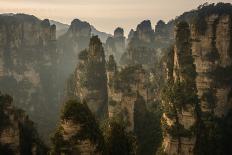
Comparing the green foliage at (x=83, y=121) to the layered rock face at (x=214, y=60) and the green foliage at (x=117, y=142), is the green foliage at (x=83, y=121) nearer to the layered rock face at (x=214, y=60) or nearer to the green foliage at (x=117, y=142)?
the green foliage at (x=117, y=142)

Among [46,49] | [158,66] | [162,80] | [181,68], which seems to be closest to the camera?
[181,68]

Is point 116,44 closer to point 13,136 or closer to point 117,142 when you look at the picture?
point 13,136

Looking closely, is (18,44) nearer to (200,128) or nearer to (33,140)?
(33,140)

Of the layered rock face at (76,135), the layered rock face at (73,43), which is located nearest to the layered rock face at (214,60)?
the layered rock face at (76,135)

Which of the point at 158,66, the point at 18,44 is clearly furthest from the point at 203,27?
the point at 18,44

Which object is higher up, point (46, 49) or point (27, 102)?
point (46, 49)

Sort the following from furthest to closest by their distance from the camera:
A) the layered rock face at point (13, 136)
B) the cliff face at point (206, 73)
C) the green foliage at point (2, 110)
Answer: the cliff face at point (206, 73) → the green foliage at point (2, 110) → the layered rock face at point (13, 136)
